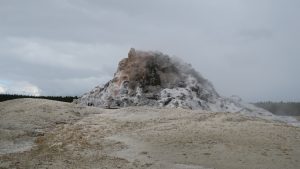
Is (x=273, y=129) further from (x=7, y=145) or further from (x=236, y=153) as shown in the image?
(x=7, y=145)

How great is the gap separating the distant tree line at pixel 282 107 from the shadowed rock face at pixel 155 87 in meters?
7.00

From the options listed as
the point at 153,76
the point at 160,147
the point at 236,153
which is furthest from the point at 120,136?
the point at 153,76

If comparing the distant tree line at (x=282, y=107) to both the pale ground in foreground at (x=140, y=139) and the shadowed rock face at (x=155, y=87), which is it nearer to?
the shadowed rock face at (x=155, y=87)

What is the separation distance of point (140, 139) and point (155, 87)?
9.93m

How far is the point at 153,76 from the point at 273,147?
480 inches

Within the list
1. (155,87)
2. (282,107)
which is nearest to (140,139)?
(155,87)

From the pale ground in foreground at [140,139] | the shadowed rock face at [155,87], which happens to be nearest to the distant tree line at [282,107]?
the shadowed rock face at [155,87]

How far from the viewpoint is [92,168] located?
1117 cm

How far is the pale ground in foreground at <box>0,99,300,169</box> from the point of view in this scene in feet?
38.1

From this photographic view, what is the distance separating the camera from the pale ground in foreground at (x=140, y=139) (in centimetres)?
1160

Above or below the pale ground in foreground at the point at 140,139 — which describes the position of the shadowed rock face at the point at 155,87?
above

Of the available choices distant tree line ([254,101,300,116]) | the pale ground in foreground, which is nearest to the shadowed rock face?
the pale ground in foreground

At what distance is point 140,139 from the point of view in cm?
1382

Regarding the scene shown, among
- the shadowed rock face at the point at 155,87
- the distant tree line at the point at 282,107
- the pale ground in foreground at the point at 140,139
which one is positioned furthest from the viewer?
the distant tree line at the point at 282,107
